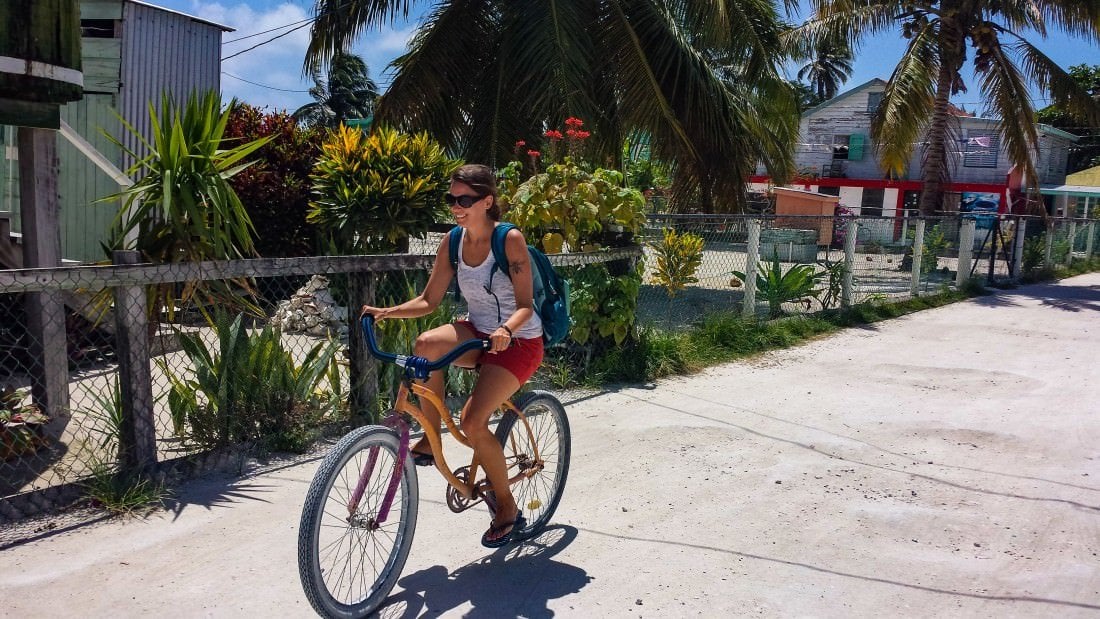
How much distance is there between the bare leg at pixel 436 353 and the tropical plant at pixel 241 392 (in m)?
1.86

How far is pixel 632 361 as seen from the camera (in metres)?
7.85

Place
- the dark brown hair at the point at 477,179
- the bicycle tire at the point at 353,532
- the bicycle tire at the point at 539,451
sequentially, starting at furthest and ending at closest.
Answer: the bicycle tire at the point at 539,451 → the dark brown hair at the point at 477,179 → the bicycle tire at the point at 353,532

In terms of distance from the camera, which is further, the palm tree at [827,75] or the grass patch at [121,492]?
the palm tree at [827,75]

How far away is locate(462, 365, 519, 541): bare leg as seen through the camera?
378 cm

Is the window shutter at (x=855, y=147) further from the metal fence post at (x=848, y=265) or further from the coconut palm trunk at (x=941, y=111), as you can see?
the metal fence post at (x=848, y=265)

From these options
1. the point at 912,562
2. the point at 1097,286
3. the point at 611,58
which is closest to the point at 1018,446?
the point at 912,562

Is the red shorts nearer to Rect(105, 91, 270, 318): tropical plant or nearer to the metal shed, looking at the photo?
Rect(105, 91, 270, 318): tropical plant

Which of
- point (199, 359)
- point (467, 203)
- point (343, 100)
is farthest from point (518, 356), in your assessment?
point (343, 100)

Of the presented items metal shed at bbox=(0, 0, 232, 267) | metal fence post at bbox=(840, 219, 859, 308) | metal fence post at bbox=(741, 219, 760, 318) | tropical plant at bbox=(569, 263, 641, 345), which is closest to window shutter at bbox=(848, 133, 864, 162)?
metal fence post at bbox=(840, 219, 859, 308)

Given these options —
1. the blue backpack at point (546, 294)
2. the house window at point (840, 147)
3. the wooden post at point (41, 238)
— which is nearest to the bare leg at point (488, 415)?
the blue backpack at point (546, 294)

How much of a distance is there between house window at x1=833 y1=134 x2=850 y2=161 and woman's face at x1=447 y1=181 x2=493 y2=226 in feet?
134

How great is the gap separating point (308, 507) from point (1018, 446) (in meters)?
5.18

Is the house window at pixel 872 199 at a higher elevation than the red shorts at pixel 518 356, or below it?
higher

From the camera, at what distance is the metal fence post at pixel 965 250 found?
15.6 meters
